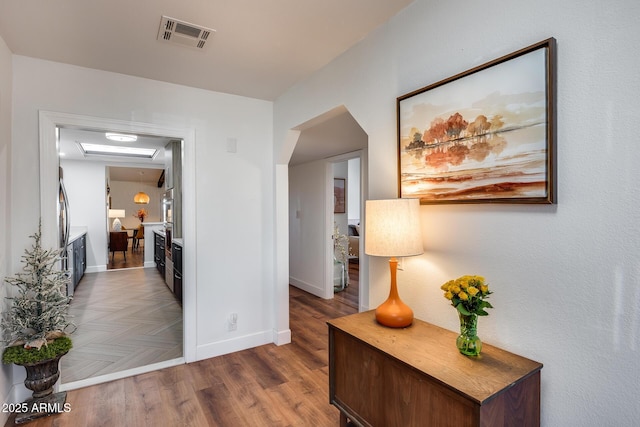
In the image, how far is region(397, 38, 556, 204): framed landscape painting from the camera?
119 cm

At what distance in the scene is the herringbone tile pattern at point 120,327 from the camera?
2871mm

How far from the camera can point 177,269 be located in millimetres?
4570

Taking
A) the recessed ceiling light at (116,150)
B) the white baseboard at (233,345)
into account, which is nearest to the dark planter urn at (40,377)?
the white baseboard at (233,345)

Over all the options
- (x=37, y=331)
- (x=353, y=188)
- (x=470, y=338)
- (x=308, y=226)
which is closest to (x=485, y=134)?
(x=470, y=338)

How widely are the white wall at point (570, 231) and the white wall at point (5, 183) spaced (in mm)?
2645

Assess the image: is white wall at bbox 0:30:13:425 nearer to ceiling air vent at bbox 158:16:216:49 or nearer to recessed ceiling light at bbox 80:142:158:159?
ceiling air vent at bbox 158:16:216:49

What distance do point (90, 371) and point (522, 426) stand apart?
3133 millimetres

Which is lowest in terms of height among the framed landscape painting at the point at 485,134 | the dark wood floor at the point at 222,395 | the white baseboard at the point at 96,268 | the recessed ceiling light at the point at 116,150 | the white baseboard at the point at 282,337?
the dark wood floor at the point at 222,395

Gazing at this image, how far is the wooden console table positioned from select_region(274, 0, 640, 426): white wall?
12 cm

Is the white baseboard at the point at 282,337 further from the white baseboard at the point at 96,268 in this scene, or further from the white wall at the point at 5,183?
the white baseboard at the point at 96,268

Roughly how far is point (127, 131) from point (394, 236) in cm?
240

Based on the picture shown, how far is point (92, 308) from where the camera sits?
443 cm

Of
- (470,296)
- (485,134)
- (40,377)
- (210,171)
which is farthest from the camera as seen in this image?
(210,171)

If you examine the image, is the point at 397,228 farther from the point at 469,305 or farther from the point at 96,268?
the point at 96,268
